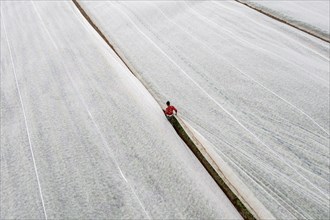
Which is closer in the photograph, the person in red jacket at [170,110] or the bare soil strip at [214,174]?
the bare soil strip at [214,174]

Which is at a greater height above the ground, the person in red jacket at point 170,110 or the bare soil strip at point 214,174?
the person in red jacket at point 170,110

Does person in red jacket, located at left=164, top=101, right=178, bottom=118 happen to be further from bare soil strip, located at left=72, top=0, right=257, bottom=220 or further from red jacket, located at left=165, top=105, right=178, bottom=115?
bare soil strip, located at left=72, top=0, right=257, bottom=220

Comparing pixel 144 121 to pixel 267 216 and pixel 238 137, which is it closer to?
pixel 238 137

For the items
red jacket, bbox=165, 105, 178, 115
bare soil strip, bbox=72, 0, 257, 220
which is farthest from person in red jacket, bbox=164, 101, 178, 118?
bare soil strip, bbox=72, 0, 257, 220

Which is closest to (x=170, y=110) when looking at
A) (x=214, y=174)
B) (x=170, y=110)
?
(x=170, y=110)

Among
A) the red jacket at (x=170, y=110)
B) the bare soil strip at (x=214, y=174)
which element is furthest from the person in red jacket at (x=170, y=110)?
the bare soil strip at (x=214, y=174)

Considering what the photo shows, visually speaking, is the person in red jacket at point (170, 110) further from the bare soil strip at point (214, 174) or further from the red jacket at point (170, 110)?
the bare soil strip at point (214, 174)

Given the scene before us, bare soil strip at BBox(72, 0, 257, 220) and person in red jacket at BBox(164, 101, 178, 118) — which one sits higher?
person in red jacket at BBox(164, 101, 178, 118)

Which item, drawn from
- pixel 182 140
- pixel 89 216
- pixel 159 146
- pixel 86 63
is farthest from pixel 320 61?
pixel 89 216

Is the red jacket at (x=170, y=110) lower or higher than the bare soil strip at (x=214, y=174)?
higher

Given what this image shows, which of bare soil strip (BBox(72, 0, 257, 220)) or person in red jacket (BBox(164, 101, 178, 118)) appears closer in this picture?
bare soil strip (BBox(72, 0, 257, 220))

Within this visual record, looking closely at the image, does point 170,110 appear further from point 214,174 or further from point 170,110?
point 214,174
